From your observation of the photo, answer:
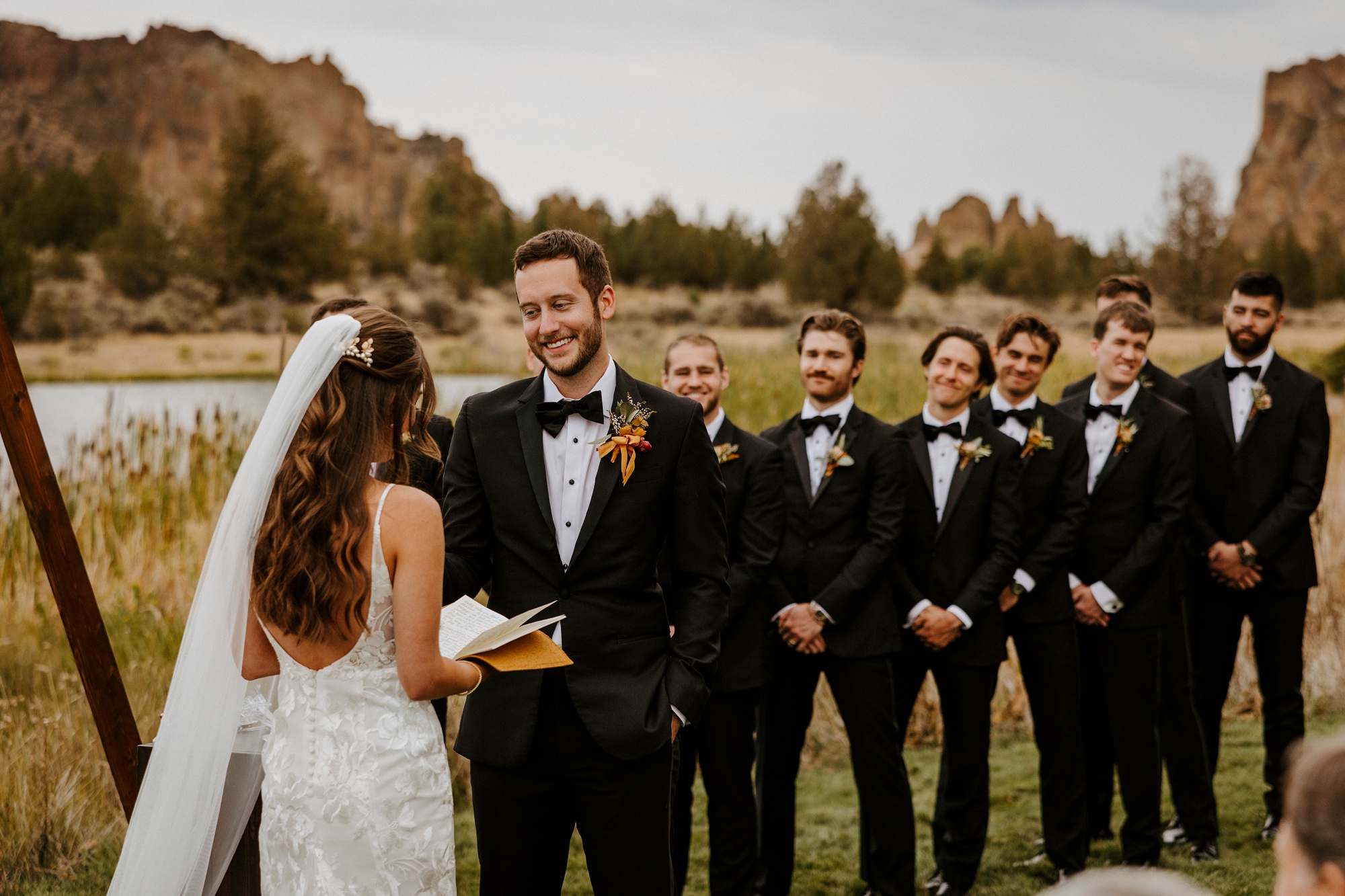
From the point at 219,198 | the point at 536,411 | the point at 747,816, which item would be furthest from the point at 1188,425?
the point at 219,198

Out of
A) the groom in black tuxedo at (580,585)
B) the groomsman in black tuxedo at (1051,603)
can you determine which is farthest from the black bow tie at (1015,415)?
the groom in black tuxedo at (580,585)

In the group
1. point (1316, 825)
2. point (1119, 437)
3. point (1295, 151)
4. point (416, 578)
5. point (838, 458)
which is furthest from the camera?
point (1295, 151)

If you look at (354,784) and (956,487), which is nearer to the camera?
(354,784)

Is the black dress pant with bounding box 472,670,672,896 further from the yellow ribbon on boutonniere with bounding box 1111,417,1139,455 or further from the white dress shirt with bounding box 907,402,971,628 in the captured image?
the yellow ribbon on boutonniere with bounding box 1111,417,1139,455

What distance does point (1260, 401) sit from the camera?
556 centimetres

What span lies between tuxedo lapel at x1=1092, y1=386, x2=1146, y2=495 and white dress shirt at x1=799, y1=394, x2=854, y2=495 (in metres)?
1.28

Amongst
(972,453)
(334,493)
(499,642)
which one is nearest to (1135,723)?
(972,453)

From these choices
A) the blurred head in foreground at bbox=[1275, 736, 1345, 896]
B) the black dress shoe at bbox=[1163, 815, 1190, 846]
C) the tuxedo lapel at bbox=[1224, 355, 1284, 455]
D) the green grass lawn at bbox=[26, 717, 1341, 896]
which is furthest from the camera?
the tuxedo lapel at bbox=[1224, 355, 1284, 455]

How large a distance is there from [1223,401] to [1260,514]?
62cm

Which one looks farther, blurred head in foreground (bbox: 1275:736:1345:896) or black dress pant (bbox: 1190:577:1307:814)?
black dress pant (bbox: 1190:577:1307:814)

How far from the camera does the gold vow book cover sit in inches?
104

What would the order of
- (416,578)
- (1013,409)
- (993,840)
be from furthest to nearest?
1. (993,840)
2. (1013,409)
3. (416,578)

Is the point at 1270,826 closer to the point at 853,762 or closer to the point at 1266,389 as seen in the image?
the point at 1266,389

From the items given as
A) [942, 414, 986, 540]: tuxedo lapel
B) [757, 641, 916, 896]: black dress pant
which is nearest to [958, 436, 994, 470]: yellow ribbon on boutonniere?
[942, 414, 986, 540]: tuxedo lapel
